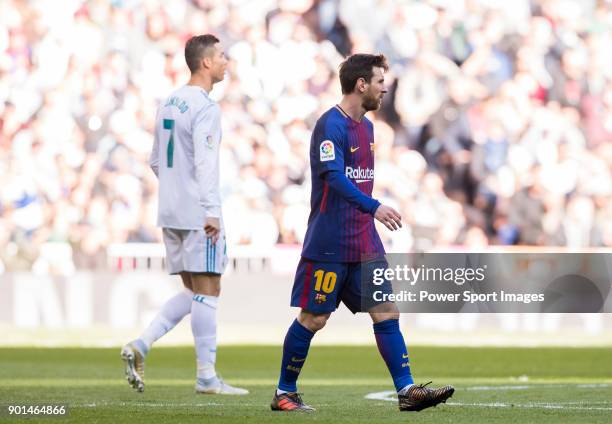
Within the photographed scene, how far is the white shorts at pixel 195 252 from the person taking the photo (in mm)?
7902

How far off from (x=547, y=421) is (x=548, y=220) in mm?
11482

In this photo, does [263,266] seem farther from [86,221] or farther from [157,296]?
[86,221]

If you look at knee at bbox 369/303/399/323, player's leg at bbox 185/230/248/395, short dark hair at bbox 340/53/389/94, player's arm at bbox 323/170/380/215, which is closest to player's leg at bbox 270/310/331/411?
knee at bbox 369/303/399/323

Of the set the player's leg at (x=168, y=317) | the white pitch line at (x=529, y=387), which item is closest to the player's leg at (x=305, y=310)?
the player's leg at (x=168, y=317)

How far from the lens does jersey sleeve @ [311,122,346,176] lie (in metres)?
6.32

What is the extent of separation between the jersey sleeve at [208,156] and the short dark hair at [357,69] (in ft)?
4.47

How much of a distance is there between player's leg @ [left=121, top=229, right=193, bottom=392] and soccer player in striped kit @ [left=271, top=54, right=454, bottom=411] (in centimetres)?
141

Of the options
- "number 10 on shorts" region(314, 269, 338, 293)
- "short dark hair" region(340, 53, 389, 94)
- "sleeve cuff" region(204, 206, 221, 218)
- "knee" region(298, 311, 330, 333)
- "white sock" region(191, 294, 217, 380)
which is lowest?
"white sock" region(191, 294, 217, 380)

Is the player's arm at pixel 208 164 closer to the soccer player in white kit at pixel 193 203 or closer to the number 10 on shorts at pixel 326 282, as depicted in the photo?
the soccer player in white kit at pixel 193 203

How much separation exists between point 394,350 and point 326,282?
0.44 metres

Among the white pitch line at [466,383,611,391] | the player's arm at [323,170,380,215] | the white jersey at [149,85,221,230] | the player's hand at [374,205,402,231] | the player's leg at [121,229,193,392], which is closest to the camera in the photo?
the player's hand at [374,205,402,231]

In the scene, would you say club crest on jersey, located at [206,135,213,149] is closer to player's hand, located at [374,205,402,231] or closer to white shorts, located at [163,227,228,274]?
white shorts, located at [163,227,228,274]

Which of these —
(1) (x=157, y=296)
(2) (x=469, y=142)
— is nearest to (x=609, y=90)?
(2) (x=469, y=142)

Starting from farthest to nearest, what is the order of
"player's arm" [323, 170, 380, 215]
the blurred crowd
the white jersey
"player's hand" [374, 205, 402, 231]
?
1. the blurred crowd
2. the white jersey
3. "player's arm" [323, 170, 380, 215]
4. "player's hand" [374, 205, 402, 231]
